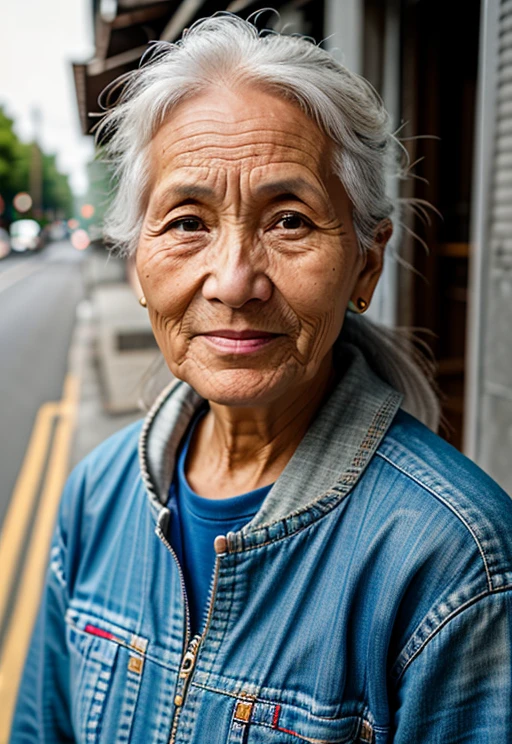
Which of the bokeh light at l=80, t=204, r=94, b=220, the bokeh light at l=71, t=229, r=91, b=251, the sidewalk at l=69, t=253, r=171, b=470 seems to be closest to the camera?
the bokeh light at l=71, t=229, r=91, b=251

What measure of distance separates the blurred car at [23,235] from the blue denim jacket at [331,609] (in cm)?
632

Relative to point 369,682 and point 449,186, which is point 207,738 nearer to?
point 369,682

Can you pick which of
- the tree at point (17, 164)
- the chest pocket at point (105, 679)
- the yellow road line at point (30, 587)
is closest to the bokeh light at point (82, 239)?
the chest pocket at point (105, 679)

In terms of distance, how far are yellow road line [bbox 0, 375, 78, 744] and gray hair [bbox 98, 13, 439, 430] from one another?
97.8 inches

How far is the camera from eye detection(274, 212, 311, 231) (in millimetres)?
986

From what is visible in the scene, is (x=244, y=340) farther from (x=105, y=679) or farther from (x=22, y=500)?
(x=22, y=500)

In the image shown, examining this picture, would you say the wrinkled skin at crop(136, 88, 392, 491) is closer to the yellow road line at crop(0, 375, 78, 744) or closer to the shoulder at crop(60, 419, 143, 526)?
the shoulder at crop(60, 419, 143, 526)

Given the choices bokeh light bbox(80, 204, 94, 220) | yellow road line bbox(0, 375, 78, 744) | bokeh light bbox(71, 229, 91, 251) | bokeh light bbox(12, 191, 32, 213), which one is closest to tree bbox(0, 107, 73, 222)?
bokeh light bbox(12, 191, 32, 213)

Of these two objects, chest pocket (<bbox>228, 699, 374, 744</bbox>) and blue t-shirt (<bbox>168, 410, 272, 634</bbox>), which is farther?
blue t-shirt (<bbox>168, 410, 272, 634</bbox>)

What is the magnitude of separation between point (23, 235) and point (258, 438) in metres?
7.21

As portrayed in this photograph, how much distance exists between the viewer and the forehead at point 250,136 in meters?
0.96

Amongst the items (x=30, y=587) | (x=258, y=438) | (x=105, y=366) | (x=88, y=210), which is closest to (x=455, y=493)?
(x=258, y=438)

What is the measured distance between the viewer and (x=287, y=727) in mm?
954

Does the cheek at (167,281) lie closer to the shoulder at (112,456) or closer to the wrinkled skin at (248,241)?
the wrinkled skin at (248,241)
